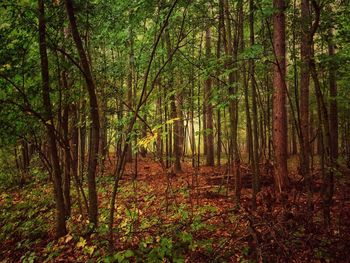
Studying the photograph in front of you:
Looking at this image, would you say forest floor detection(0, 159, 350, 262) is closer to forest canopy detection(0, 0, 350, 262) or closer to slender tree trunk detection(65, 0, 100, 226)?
forest canopy detection(0, 0, 350, 262)

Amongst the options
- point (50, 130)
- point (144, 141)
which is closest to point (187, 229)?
point (144, 141)

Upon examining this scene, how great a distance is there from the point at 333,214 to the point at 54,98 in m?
7.14

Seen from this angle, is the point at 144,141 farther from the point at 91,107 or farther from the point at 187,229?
the point at 187,229

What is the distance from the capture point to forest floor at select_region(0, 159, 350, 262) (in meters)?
4.20

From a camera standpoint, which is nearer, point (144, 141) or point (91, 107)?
point (144, 141)

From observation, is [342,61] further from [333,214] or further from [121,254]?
[121,254]

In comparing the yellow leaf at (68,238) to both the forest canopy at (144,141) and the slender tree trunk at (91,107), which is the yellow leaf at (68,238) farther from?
the slender tree trunk at (91,107)

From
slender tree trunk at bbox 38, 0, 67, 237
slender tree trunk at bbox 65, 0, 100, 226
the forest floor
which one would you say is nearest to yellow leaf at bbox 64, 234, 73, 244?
the forest floor

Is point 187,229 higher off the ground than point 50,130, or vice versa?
point 50,130

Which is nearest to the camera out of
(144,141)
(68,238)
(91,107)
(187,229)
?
(144,141)

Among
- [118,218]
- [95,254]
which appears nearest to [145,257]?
[95,254]

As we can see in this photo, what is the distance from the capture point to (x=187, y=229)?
19.7ft

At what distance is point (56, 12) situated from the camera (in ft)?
19.0

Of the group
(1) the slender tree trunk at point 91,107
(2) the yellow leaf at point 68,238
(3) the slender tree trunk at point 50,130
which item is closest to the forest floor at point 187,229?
(2) the yellow leaf at point 68,238
